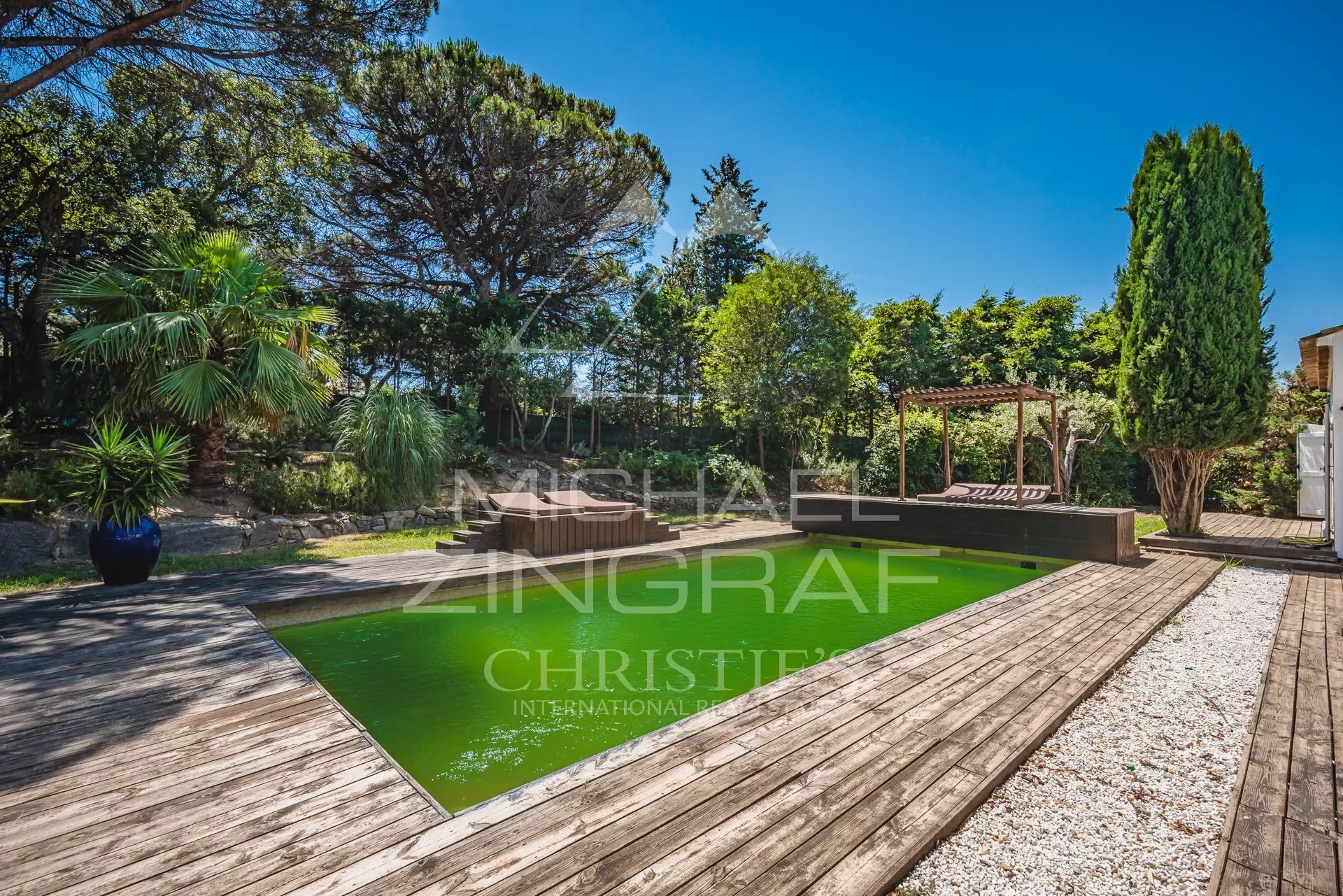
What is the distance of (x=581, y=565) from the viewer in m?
6.04

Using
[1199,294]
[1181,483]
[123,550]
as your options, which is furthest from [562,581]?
[1199,294]

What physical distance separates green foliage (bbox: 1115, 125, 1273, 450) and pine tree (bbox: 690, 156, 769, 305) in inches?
592

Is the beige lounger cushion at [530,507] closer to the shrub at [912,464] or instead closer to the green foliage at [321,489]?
the green foliage at [321,489]

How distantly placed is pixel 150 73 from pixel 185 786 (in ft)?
29.3

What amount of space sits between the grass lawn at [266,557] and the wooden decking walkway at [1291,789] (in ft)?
21.5

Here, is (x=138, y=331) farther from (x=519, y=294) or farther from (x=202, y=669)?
(x=519, y=294)

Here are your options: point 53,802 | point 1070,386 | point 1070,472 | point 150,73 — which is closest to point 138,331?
point 150,73

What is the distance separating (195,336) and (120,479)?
7.41 ft

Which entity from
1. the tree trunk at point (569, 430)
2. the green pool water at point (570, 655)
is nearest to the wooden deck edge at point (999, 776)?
the green pool water at point (570, 655)

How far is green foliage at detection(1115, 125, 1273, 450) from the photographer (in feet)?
21.3

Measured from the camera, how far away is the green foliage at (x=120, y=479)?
14.4 ft

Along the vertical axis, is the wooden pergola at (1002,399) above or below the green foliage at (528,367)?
below

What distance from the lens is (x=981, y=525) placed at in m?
7.56

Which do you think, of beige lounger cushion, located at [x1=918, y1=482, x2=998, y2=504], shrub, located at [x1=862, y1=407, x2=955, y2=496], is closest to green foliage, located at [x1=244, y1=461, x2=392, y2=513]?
beige lounger cushion, located at [x1=918, y1=482, x2=998, y2=504]
